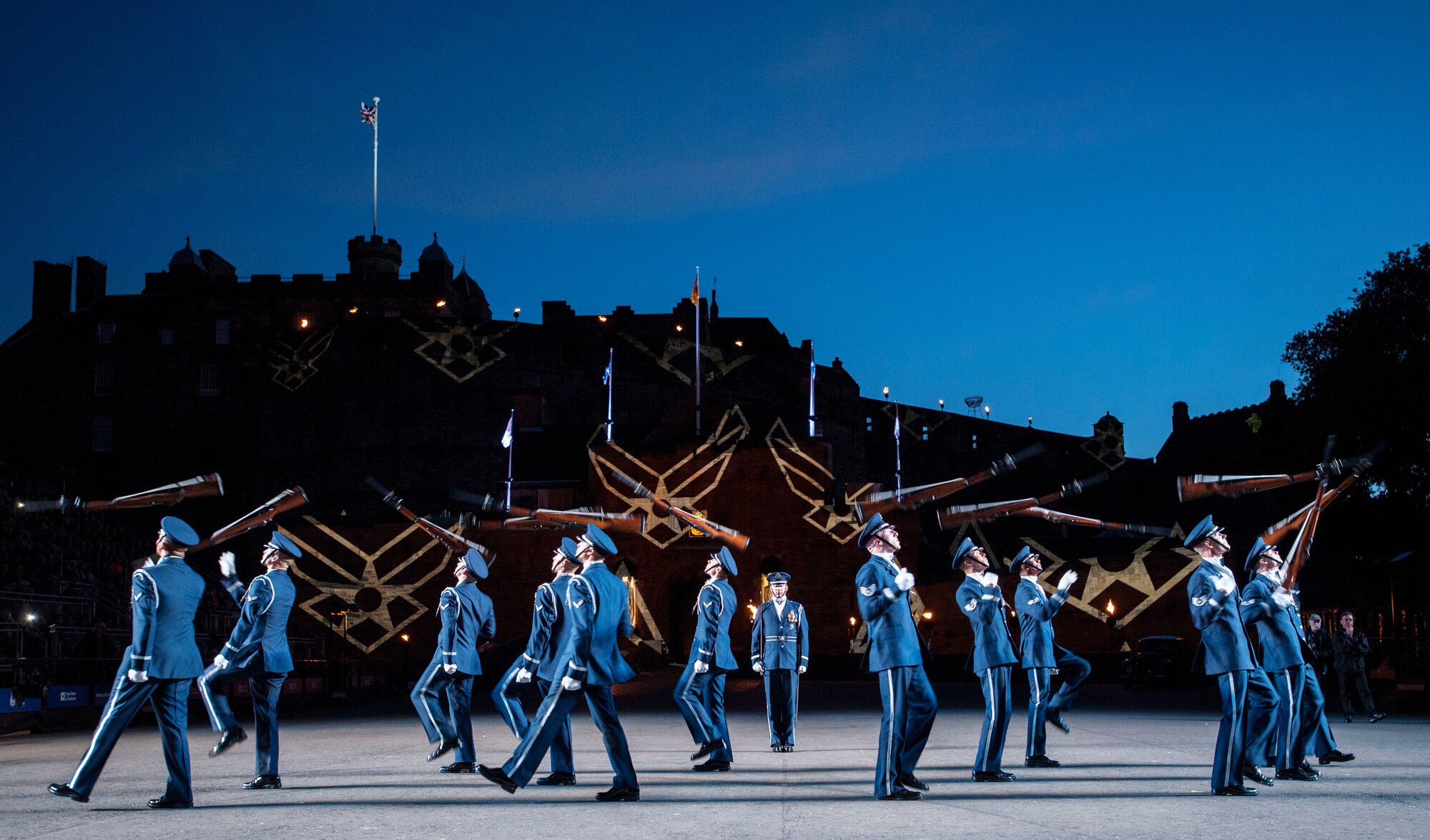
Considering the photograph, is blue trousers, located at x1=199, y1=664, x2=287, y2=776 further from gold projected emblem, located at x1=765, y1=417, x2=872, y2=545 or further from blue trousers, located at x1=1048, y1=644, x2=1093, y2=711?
gold projected emblem, located at x1=765, y1=417, x2=872, y2=545

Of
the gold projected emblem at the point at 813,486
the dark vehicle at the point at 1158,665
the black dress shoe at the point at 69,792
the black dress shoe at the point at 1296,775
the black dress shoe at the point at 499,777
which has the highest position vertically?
the gold projected emblem at the point at 813,486

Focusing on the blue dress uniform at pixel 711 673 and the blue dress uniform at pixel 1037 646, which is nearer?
the blue dress uniform at pixel 1037 646

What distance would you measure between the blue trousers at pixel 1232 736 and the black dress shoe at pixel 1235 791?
0.06ft

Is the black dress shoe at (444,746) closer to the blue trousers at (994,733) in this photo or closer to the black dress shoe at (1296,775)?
the blue trousers at (994,733)

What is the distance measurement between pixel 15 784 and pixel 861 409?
167ft

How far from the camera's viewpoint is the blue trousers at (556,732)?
364 inches

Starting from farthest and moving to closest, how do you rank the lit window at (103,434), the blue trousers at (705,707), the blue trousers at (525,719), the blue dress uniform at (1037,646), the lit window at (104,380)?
the lit window at (104,380) → the lit window at (103,434) → the blue trousers at (705,707) → the blue dress uniform at (1037,646) → the blue trousers at (525,719)

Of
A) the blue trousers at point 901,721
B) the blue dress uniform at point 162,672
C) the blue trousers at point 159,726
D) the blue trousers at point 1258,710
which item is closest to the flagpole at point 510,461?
the blue dress uniform at point 162,672

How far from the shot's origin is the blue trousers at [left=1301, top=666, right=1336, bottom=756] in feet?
36.4

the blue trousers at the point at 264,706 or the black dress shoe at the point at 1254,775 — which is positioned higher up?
the blue trousers at the point at 264,706

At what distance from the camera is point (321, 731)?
1844 centimetres

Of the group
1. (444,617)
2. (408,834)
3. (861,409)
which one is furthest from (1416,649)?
(861,409)

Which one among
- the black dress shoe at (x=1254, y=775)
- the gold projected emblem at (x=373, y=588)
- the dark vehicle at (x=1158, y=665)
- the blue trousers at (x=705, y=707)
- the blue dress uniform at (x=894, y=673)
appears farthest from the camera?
the gold projected emblem at (x=373, y=588)

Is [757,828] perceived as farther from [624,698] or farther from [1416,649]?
[1416,649]
